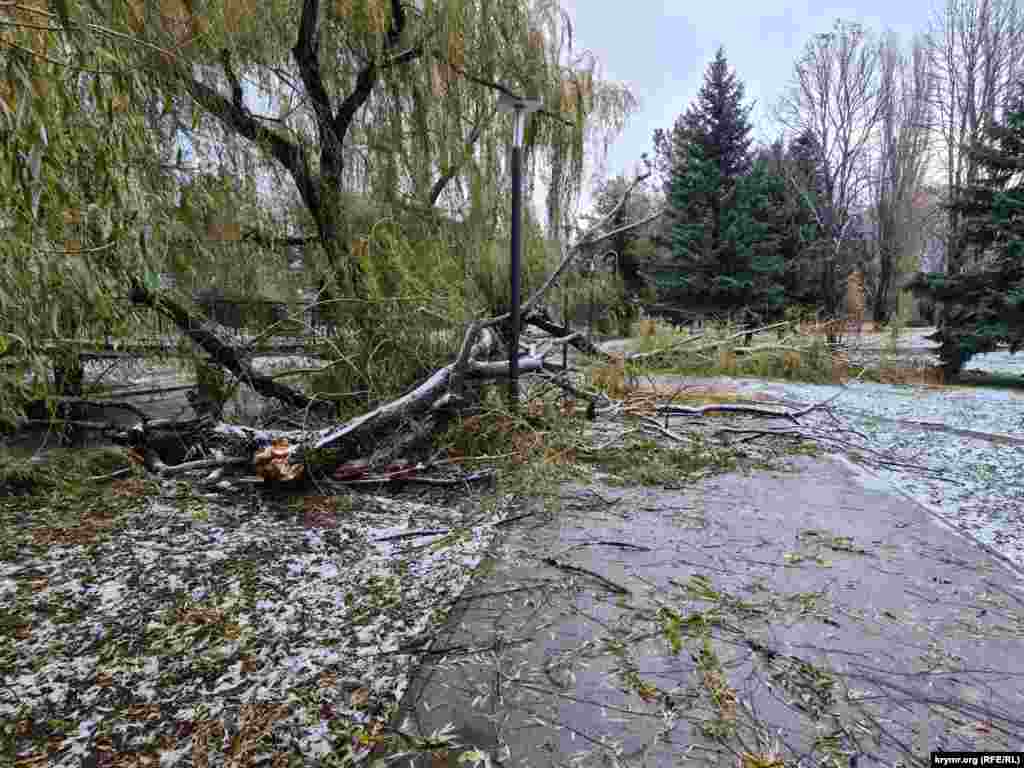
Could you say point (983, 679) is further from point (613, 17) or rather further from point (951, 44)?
point (951, 44)

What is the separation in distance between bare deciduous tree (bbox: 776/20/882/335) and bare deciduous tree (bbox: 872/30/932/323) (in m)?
0.46

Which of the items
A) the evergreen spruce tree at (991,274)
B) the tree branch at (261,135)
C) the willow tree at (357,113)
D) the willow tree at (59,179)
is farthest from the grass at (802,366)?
the willow tree at (59,179)

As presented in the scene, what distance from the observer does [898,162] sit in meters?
17.5

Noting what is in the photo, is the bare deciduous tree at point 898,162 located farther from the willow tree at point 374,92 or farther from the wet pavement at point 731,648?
the wet pavement at point 731,648

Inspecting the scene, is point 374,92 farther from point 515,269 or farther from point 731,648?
point 731,648

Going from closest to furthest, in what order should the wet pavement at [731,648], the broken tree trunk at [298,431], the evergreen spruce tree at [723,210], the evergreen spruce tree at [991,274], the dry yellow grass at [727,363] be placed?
the wet pavement at [731,648]
the broken tree trunk at [298,431]
the evergreen spruce tree at [991,274]
the dry yellow grass at [727,363]
the evergreen spruce tree at [723,210]

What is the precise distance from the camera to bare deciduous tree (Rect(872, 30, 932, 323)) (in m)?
16.3

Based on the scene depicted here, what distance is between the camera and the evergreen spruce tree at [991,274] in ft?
26.1

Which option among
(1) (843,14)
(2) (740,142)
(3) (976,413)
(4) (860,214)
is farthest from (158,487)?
(4) (860,214)

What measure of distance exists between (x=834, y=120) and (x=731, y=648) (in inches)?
818

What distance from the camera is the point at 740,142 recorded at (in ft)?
53.0

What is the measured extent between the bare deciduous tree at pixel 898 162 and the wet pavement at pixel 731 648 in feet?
60.9

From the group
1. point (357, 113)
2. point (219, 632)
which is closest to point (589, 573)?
point (219, 632)

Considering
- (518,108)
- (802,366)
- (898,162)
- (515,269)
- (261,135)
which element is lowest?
(802,366)
